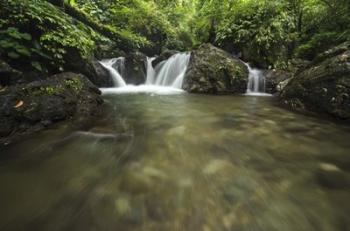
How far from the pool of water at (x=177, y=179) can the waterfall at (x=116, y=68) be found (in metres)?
5.61

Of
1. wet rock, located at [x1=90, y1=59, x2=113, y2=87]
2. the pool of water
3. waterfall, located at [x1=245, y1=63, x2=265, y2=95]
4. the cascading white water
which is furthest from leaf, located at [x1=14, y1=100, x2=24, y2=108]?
waterfall, located at [x1=245, y1=63, x2=265, y2=95]

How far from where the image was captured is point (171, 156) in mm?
2221

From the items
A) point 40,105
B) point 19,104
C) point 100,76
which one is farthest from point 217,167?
point 100,76

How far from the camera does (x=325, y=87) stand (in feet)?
12.8

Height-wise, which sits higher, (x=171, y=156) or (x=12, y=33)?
(x=12, y=33)

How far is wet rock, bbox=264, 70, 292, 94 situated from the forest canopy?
56 centimetres

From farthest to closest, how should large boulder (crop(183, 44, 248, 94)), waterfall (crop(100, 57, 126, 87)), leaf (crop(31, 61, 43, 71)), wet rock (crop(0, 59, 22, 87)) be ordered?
waterfall (crop(100, 57, 126, 87)) < large boulder (crop(183, 44, 248, 94)) < leaf (crop(31, 61, 43, 71)) < wet rock (crop(0, 59, 22, 87))

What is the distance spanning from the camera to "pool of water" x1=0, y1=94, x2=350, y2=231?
52.5 inches

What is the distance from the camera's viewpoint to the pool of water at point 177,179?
1.33 meters

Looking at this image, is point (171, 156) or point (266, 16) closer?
point (171, 156)

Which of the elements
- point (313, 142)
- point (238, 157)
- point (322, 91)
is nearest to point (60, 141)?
point (238, 157)

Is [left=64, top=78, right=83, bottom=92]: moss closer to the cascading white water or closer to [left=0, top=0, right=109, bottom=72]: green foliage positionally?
[left=0, top=0, right=109, bottom=72]: green foliage

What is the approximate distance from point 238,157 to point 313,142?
120 cm

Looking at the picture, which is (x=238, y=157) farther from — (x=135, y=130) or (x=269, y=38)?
(x=269, y=38)
